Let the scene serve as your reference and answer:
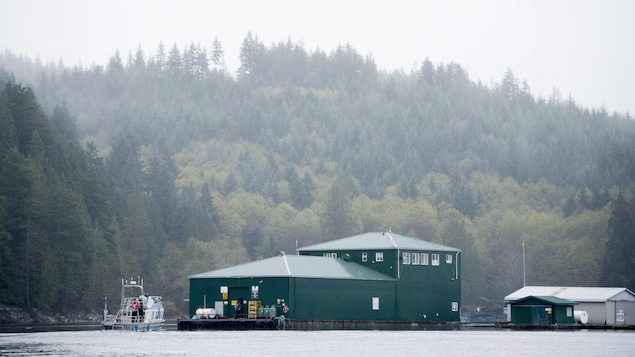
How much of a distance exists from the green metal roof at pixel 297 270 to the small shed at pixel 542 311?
35.7 feet

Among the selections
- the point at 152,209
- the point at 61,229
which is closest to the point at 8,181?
the point at 61,229

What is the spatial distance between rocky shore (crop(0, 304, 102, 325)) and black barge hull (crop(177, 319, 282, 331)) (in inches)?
1130

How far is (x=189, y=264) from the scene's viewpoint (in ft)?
517

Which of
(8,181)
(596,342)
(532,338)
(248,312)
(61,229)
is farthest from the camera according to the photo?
(61,229)

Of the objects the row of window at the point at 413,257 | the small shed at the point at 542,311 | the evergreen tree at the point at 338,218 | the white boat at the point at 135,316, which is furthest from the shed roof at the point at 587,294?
the evergreen tree at the point at 338,218

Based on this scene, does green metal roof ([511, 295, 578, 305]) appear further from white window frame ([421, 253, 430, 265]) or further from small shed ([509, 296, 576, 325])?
white window frame ([421, 253, 430, 265])

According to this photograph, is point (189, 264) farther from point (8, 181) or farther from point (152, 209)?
point (8, 181)

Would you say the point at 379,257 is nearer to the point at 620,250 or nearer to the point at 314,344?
the point at 314,344

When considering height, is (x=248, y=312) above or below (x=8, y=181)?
below

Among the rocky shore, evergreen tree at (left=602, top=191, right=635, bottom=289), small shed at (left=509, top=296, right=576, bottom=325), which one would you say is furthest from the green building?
evergreen tree at (left=602, top=191, right=635, bottom=289)

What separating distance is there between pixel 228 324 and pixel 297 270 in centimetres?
724

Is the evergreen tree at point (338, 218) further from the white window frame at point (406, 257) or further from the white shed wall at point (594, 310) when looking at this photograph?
the white shed wall at point (594, 310)

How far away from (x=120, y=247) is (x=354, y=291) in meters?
53.8

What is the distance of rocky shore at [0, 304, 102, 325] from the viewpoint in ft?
370
